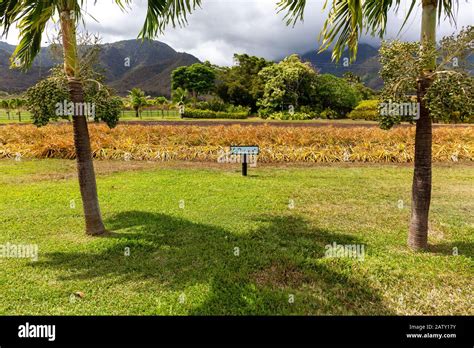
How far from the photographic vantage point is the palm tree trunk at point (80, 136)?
5.45 meters

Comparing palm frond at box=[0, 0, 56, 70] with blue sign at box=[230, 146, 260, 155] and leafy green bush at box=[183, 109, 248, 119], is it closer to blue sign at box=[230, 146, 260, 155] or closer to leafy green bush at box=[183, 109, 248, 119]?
blue sign at box=[230, 146, 260, 155]

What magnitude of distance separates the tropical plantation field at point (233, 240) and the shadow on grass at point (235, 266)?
0.02 meters

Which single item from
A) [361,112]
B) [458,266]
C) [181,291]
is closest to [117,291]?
[181,291]

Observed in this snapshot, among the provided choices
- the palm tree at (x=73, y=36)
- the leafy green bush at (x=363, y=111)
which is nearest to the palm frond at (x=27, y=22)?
the palm tree at (x=73, y=36)

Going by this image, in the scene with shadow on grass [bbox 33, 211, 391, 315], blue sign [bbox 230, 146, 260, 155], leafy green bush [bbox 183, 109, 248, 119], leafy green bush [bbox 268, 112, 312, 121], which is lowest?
shadow on grass [bbox 33, 211, 391, 315]

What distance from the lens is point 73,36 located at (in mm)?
5535

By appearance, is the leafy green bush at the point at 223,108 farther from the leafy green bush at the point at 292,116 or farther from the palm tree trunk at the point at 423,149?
the palm tree trunk at the point at 423,149

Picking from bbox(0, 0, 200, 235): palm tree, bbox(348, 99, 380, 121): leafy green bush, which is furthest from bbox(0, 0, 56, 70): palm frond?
bbox(348, 99, 380, 121): leafy green bush

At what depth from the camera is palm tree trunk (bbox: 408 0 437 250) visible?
4.86 metres

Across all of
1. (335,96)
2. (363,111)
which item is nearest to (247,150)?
(363,111)

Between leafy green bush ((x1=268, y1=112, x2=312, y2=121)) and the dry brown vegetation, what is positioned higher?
leafy green bush ((x1=268, y1=112, x2=312, y2=121))

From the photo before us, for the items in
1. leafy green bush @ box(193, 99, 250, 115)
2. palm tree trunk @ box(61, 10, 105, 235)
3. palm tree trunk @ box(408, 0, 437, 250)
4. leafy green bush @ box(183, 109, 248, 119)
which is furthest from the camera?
leafy green bush @ box(193, 99, 250, 115)

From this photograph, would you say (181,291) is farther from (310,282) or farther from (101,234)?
(101,234)
